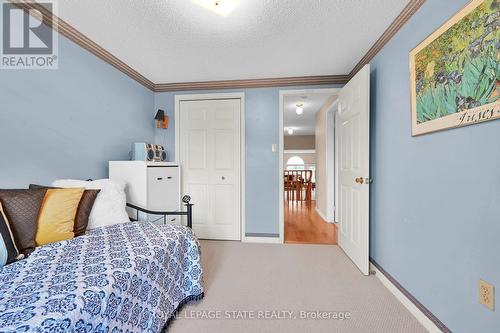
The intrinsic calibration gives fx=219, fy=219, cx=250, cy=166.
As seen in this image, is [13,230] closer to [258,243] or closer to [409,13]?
[258,243]

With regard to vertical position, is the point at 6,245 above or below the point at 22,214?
below

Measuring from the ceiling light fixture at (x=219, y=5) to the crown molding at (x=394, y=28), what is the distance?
1.27m

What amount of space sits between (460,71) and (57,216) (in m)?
2.53

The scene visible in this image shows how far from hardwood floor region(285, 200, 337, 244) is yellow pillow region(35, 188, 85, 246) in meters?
2.47

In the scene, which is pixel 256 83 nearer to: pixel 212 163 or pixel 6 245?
pixel 212 163

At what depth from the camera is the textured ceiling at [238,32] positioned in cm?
164

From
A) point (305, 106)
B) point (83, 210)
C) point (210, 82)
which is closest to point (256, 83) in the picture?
point (210, 82)

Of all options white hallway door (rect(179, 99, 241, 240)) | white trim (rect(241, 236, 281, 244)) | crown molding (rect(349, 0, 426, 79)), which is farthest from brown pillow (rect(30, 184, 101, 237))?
crown molding (rect(349, 0, 426, 79))

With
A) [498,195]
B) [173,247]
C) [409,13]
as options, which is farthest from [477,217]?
[173,247]

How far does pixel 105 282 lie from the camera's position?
968 mm

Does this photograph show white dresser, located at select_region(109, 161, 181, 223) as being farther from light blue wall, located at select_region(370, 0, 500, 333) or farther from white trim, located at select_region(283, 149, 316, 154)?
white trim, located at select_region(283, 149, 316, 154)

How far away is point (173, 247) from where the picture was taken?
59.1 inches

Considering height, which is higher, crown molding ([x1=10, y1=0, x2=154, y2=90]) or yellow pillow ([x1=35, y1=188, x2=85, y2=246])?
crown molding ([x1=10, y1=0, x2=154, y2=90])

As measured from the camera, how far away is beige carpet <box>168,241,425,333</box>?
1.49 m
